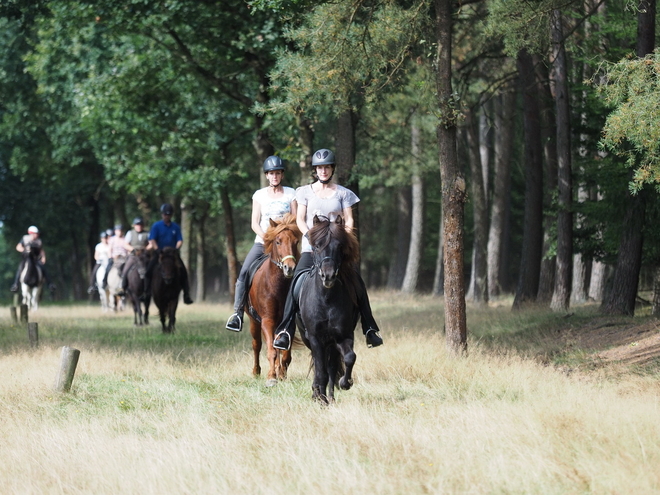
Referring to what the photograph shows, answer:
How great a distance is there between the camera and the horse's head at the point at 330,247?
9.96m

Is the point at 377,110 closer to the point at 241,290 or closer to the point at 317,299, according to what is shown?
the point at 241,290

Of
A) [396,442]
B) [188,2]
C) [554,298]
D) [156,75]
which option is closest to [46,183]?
[156,75]

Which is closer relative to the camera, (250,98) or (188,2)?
(188,2)

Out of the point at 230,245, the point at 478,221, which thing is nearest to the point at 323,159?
the point at 478,221

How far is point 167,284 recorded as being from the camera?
21469mm

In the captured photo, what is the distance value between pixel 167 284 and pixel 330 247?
11933 mm

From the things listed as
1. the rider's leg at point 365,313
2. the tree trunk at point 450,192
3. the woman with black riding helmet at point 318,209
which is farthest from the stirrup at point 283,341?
the tree trunk at point 450,192

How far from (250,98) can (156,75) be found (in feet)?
10.3

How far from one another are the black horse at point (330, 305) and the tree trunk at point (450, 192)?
3802 millimetres

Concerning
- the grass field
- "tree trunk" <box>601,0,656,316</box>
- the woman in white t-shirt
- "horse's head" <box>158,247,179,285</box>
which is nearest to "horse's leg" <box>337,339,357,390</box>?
the grass field

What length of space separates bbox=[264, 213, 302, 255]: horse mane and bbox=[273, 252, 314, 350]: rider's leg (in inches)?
29.3

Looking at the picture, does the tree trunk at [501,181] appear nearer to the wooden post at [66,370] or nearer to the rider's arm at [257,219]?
the rider's arm at [257,219]

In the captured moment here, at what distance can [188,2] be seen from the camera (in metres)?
22.8

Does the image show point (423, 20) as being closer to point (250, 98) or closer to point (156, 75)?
point (250, 98)
